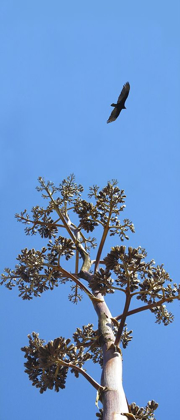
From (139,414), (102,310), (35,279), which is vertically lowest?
(139,414)

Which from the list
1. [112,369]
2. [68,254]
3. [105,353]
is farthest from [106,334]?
[68,254]

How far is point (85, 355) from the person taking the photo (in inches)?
217

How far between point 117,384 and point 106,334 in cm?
95

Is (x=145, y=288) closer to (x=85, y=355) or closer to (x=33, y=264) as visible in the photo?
(x=85, y=355)

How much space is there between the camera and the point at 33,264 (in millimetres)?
6621

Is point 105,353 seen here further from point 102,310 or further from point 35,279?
point 35,279

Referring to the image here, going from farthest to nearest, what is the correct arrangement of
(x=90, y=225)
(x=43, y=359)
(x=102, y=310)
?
(x=90, y=225)
(x=102, y=310)
(x=43, y=359)

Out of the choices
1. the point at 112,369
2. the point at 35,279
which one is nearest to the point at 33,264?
the point at 35,279

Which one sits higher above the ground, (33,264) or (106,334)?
(33,264)

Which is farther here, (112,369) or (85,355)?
(85,355)

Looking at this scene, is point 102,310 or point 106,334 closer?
point 106,334

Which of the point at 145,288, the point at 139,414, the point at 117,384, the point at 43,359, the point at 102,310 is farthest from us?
the point at 102,310

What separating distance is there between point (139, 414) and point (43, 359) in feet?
4.91

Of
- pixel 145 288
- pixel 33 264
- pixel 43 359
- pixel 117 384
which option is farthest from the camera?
pixel 33 264
